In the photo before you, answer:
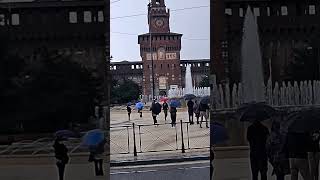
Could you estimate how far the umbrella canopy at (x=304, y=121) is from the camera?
109 inches

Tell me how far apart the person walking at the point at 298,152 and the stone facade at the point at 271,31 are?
303mm

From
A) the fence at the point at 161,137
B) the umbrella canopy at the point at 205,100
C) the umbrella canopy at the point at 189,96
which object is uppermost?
the umbrella canopy at the point at 189,96

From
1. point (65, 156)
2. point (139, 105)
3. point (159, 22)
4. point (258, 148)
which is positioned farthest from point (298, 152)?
point (65, 156)

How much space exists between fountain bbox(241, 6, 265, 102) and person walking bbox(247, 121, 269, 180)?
135mm

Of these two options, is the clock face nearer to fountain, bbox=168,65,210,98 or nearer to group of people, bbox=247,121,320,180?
fountain, bbox=168,65,210,98

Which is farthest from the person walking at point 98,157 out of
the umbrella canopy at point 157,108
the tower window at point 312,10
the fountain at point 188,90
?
the tower window at point 312,10

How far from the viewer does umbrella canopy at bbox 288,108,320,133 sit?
2.76 m

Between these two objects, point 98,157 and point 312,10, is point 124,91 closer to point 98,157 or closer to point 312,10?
point 98,157

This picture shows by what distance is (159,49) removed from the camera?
2.74m

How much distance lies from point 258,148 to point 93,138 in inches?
30.1

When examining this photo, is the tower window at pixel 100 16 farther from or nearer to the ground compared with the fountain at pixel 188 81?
farther from the ground

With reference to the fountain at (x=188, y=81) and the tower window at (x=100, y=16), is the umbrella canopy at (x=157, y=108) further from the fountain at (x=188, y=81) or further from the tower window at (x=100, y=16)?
the tower window at (x=100, y=16)

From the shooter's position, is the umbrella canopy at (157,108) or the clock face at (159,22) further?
the umbrella canopy at (157,108)

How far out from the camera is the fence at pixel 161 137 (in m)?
2.81
